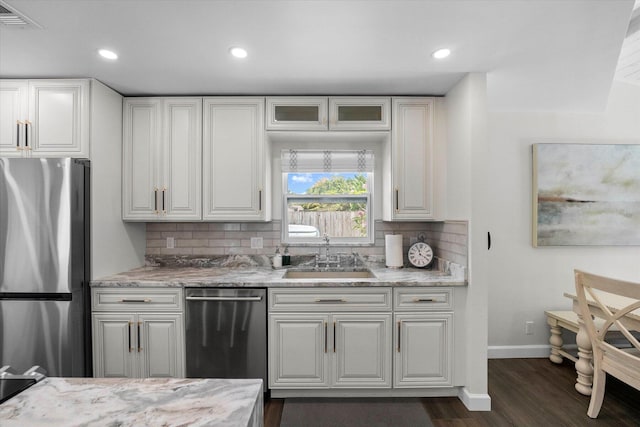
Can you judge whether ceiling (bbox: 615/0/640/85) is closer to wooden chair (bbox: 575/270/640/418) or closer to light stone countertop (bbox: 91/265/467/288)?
wooden chair (bbox: 575/270/640/418)

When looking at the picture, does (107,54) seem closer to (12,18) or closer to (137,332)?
(12,18)

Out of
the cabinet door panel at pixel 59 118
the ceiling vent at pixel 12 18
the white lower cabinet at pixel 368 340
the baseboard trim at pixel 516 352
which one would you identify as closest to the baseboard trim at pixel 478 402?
the white lower cabinet at pixel 368 340

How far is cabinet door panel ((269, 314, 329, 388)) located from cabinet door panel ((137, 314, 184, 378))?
0.69 metres

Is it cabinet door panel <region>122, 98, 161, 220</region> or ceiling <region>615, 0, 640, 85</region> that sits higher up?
ceiling <region>615, 0, 640, 85</region>

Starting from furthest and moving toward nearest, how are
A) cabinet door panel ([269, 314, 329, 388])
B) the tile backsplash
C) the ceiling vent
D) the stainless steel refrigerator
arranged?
the tile backsplash, cabinet door panel ([269, 314, 329, 388]), the stainless steel refrigerator, the ceiling vent

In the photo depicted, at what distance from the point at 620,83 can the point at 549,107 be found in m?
0.88

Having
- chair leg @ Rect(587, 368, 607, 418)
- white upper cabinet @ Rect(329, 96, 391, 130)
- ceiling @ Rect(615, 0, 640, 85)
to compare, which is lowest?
chair leg @ Rect(587, 368, 607, 418)

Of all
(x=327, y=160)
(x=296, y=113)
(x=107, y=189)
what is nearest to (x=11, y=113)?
(x=107, y=189)

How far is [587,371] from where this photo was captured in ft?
8.94

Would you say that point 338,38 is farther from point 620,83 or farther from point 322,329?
point 620,83

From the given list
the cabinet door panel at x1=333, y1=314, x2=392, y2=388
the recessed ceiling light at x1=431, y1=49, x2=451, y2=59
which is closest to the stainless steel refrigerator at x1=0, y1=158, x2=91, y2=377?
the cabinet door panel at x1=333, y1=314, x2=392, y2=388

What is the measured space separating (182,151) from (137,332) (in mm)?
1483

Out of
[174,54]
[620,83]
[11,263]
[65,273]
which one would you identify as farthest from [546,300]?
[11,263]

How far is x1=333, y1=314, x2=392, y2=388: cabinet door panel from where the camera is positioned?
8.49ft
